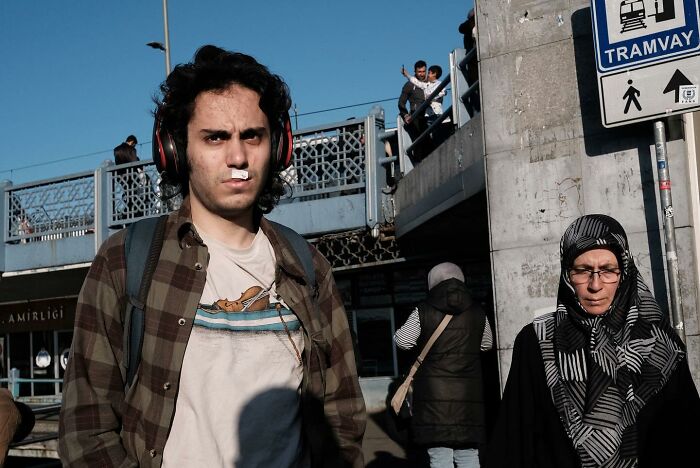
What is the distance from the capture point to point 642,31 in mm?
5566

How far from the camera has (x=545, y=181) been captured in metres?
6.50

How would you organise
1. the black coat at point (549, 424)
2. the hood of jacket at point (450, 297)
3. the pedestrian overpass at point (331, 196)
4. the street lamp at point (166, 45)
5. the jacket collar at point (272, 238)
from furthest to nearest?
the street lamp at point (166, 45)
the pedestrian overpass at point (331, 196)
the hood of jacket at point (450, 297)
the black coat at point (549, 424)
the jacket collar at point (272, 238)

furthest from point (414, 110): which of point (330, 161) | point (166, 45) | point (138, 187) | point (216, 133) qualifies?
point (166, 45)

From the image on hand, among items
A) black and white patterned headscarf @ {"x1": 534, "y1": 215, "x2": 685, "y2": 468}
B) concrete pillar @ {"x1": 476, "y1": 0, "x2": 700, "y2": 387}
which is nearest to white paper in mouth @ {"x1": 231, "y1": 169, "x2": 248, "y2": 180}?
black and white patterned headscarf @ {"x1": 534, "y1": 215, "x2": 685, "y2": 468}

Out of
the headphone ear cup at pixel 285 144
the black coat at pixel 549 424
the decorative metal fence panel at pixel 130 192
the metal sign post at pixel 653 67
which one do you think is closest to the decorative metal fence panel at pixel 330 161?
the decorative metal fence panel at pixel 130 192

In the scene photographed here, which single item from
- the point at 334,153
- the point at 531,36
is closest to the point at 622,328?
the point at 531,36

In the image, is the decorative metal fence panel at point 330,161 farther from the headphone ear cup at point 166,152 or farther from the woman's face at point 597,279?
the headphone ear cup at point 166,152

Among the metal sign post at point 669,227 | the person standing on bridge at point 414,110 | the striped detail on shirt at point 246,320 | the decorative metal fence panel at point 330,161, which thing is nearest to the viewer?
the striped detail on shirt at point 246,320

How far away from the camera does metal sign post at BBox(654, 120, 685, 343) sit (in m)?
5.57

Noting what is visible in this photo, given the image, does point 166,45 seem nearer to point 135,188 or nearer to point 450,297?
point 135,188

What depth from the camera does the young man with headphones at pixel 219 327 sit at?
206 cm

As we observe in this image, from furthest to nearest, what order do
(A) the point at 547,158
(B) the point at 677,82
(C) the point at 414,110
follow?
(C) the point at 414,110 → (A) the point at 547,158 → (B) the point at 677,82

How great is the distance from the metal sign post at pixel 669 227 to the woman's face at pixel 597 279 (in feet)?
7.75

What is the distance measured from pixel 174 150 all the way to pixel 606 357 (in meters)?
1.97
